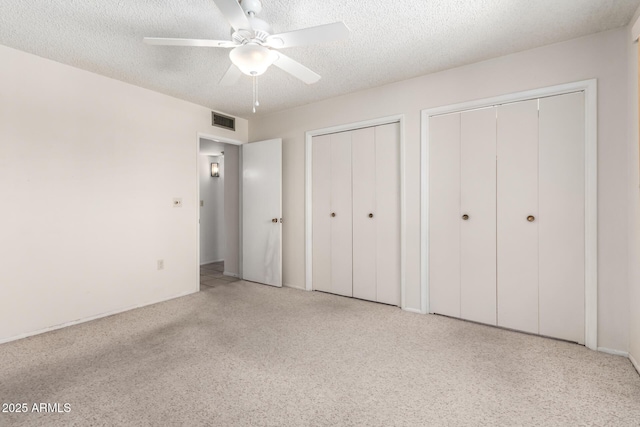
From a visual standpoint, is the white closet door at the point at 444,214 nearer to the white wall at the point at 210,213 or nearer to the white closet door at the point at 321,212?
the white closet door at the point at 321,212

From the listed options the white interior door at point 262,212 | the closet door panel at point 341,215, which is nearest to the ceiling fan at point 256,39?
the closet door panel at point 341,215

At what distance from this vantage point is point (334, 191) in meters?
3.85

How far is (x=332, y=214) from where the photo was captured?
3875 millimetres

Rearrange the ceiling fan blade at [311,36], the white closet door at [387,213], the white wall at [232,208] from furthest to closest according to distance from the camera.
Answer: the white wall at [232,208], the white closet door at [387,213], the ceiling fan blade at [311,36]

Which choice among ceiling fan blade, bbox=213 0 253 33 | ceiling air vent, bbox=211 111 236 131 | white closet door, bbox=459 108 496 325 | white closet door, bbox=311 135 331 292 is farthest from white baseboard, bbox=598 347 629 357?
ceiling air vent, bbox=211 111 236 131

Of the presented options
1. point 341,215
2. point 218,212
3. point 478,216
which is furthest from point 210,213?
point 478,216

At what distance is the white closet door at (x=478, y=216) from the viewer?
2.81 meters

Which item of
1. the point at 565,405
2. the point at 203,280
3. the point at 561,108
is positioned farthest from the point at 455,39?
the point at 203,280

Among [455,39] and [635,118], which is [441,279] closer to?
[635,118]

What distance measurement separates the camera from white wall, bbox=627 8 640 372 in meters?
2.04

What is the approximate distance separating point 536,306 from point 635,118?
1.57 m

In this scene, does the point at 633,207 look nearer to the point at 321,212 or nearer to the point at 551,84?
the point at 551,84

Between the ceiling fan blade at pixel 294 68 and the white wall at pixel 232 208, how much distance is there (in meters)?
2.72

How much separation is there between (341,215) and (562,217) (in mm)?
2157
